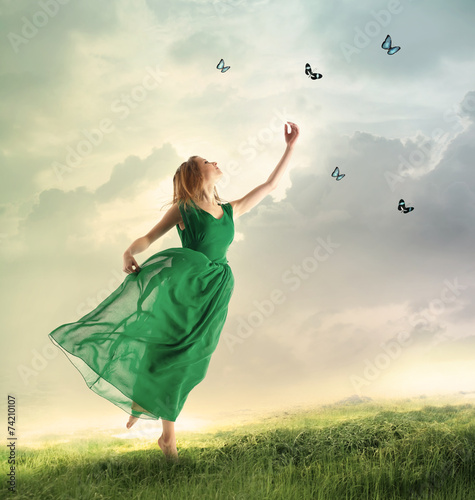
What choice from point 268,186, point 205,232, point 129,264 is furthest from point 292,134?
point 129,264

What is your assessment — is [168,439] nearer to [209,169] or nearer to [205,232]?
[205,232]

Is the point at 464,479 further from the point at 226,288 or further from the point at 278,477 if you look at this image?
the point at 226,288

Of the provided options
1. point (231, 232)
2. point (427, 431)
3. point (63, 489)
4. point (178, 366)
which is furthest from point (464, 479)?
point (63, 489)

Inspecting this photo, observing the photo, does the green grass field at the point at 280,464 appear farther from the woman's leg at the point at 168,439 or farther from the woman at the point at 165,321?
the woman at the point at 165,321

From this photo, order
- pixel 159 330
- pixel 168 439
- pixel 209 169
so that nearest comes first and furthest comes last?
pixel 159 330, pixel 168 439, pixel 209 169

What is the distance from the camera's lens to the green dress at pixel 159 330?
3.84m

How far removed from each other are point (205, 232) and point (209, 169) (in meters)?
0.49

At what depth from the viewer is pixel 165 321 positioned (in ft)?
13.0

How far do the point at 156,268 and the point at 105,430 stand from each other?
186cm

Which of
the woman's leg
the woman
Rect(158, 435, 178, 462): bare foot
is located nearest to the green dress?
the woman

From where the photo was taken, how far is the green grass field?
369 cm

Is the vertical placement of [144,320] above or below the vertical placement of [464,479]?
above

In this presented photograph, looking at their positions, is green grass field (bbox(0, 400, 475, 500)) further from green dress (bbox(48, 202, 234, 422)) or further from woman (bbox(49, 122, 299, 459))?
green dress (bbox(48, 202, 234, 422))

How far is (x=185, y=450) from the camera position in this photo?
4.55 metres
